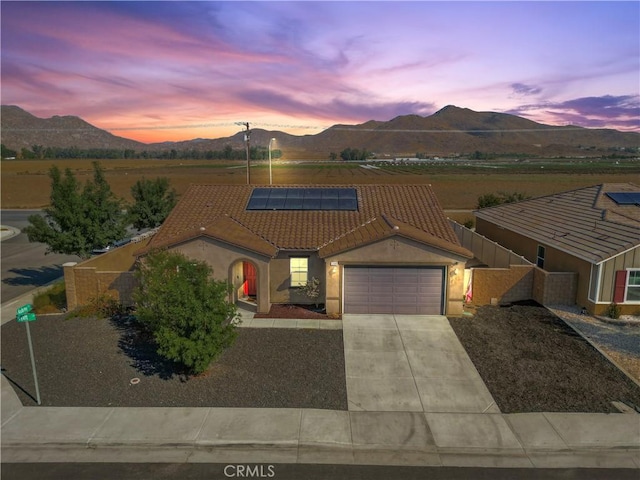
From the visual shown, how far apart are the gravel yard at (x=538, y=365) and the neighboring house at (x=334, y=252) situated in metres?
1.98

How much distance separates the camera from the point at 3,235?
36031mm

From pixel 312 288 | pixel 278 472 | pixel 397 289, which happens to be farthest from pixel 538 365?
pixel 278 472

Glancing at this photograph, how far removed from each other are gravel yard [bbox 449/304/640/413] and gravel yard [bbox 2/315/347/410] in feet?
15.0

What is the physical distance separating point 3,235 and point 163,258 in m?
31.1

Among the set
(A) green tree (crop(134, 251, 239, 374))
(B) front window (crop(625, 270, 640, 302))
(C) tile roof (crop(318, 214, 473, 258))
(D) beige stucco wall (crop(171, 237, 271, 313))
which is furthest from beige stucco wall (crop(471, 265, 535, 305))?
(A) green tree (crop(134, 251, 239, 374))

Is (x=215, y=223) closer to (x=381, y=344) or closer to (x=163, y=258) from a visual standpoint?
(x=163, y=258)

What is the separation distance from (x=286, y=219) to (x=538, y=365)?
1176 cm

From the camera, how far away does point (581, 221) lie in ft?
68.5

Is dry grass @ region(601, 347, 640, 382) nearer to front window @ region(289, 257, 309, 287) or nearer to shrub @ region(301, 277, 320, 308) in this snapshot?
shrub @ region(301, 277, 320, 308)

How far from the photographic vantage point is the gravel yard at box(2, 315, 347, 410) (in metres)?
11.2

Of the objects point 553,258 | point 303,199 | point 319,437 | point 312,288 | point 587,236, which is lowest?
point 319,437

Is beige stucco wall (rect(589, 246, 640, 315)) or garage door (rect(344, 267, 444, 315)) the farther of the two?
garage door (rect(344, 267, 444, 315))

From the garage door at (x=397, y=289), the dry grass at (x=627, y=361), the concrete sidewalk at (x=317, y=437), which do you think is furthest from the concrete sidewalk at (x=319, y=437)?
the garage door at (x=397, y=289)

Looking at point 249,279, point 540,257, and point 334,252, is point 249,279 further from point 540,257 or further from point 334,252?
point 540,257
